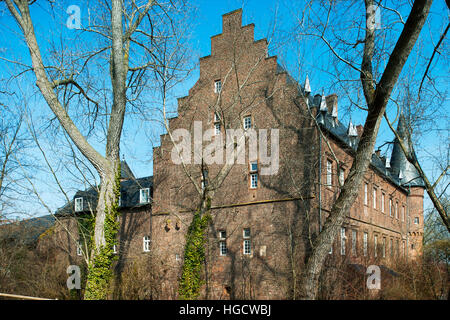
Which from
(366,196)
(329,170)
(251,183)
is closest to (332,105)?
(329,170)

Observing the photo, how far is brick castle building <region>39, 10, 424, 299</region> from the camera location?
775 inches

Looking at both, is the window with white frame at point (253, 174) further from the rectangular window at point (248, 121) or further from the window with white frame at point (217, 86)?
the window with white frame at point (217, 86)

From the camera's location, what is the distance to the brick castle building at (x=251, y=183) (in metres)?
19.7

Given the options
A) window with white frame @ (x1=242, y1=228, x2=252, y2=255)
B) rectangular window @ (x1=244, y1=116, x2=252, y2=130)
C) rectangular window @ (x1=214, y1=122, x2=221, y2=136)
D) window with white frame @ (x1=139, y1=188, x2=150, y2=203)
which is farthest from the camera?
window with white frame @ (x1=139, y1=188, x2=150, y2=203)

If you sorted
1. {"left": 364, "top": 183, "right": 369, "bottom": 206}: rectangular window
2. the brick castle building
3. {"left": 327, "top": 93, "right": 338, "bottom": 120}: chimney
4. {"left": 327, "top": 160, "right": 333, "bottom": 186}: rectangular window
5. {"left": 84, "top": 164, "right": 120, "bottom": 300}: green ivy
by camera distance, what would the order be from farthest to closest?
{"left": 364, "top": 183, "right": 369, "bottom": 206}: rectangular window → {"left": 327, "top": 93, "right": 338, "bottom": 120}: chimney → {"left": 327, "top": 160, "right": 333, "bottom": 186}: rectangular window → the brick castle building → {"left": 84, "top": 164, "right": 120, "bottom": 300}: green ivy

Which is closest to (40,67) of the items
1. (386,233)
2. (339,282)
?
(339,282)

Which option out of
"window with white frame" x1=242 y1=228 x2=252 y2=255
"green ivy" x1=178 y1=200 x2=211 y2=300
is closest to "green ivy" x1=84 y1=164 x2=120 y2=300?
"green ivy" x1=178 y1=200 x2=211 y2=300

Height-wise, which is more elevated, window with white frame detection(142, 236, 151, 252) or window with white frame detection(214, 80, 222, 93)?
window with white frame detection(214, 80, 222, 93)

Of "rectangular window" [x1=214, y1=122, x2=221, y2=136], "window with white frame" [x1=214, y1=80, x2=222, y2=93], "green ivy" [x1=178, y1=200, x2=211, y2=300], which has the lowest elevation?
"green ivy" [x1=178, y1=200, x2=211, y2=300]

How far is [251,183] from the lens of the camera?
21734 millimetres

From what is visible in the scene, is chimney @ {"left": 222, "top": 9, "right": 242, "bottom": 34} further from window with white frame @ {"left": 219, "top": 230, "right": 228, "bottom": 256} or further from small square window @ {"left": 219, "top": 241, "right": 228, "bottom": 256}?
small square window @ {"left": 219, "top": 241, "right": 228, "bottom": 256}

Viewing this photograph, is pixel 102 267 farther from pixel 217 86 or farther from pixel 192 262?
pixel 217 86

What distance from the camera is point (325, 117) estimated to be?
22.1 meters

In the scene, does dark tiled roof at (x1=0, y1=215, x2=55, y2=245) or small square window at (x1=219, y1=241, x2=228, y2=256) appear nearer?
small square window at (x1=219, y1=241, x2=228, y2=256)
